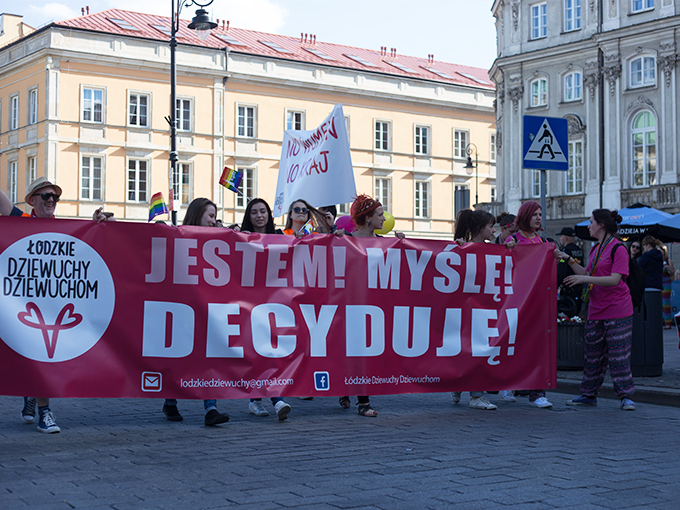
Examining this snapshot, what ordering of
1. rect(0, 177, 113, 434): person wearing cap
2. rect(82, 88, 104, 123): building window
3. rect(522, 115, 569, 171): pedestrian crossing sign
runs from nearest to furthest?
rect(0, 177, 113, 434): person wearing cap → rect(522, 115, 569, 171): pedestrian crossing sign → rect(82, 88, 104, 123): building window

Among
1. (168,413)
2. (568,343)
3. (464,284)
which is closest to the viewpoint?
(168,413)

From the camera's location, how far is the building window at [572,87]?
40.2 meters

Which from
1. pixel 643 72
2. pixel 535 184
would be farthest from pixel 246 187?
pixel 643 72

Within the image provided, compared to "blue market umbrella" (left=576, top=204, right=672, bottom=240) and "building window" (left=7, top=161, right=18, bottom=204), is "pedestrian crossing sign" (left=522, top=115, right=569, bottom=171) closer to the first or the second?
"blue market umbrella" (left=576, top=204, right=672, bottom=240)

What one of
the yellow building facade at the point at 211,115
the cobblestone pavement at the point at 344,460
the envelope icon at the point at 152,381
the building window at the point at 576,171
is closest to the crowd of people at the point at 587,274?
the cobblestone pavement at the point at 344,460

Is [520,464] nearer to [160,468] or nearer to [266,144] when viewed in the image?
[160,468]

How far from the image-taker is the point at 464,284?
8.35 m

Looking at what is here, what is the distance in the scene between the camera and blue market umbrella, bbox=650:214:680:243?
16.9 m

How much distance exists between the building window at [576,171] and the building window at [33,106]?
25296 millimetres

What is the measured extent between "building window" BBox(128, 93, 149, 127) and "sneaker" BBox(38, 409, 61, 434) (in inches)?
1478

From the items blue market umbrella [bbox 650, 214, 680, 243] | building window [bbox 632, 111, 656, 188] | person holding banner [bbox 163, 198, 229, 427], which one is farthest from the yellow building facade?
person holding banner [bbox 163, 198, 229, 427]

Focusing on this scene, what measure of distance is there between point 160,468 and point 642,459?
319 cm

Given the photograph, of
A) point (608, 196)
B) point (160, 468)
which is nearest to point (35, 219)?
point (160, 468)

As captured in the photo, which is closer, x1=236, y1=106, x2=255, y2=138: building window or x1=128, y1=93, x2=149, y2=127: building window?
x1=128, y1=93, x2=149, y2=127: building window
